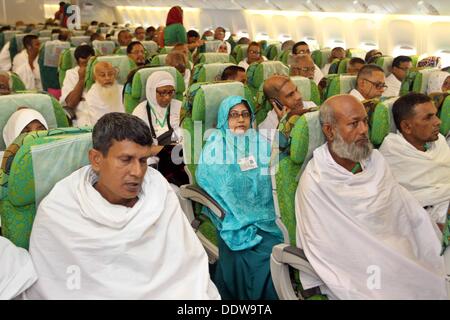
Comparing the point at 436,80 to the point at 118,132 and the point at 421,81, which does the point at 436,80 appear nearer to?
the point at 421,81

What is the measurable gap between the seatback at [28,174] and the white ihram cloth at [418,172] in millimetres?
1989

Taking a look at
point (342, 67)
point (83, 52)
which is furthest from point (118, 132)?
point (342, 67)

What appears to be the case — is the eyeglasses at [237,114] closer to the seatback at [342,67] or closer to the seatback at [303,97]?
the seatback at [303,97]

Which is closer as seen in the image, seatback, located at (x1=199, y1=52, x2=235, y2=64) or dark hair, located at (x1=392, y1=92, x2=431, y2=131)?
dark hair, located at (x1=392, y1=92, x2=431, y2=131)

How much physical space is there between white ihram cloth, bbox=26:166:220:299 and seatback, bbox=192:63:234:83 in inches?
144

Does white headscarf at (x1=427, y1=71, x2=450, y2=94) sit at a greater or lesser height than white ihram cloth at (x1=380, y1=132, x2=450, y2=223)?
greater

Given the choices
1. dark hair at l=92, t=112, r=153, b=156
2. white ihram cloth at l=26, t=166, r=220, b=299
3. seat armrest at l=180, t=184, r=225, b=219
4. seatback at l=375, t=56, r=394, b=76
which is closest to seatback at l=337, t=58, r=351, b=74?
seatback at l=375, t=56, r=394, b=76

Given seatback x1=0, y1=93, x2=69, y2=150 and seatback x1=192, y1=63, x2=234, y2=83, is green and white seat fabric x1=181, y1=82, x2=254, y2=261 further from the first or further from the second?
seatback x1=192, y1=63, x2=234, y2=83

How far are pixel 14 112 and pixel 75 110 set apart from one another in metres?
2.84

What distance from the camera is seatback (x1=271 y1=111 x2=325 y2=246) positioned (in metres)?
3.10

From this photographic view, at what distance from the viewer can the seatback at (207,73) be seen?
604 cm

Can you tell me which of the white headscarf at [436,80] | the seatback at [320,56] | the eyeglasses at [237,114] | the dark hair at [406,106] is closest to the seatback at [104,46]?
the seatback at [320,56]

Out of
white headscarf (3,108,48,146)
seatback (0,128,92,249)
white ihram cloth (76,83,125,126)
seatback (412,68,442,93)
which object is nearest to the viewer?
seatback (0,128,92,249)

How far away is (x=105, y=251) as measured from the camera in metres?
2.40
